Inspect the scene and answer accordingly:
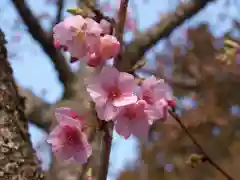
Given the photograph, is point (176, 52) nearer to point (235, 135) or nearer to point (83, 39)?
point (235, 135)

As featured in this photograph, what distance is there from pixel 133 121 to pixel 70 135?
5.7 inches

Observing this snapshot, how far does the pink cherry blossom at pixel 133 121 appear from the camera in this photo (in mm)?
702

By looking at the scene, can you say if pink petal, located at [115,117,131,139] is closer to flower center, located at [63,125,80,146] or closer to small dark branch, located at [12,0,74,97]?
flower center, located at [63,125,80,146]

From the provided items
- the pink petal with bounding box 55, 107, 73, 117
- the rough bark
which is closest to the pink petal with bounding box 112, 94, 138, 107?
the pink petal with bounding box 55, 107, 73, 117

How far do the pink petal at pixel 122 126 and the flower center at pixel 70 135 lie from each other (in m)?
0.11

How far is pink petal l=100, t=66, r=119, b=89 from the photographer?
27.6 inches

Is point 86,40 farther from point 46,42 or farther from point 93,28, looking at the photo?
point 46,42

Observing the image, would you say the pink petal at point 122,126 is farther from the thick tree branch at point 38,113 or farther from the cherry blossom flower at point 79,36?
the thick tree branch at point 38,113

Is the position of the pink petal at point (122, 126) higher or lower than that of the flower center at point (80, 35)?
lower

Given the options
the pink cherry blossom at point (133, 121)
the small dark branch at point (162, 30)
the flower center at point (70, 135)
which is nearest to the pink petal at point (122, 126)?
the pink cherry blossom at point (133, 121)

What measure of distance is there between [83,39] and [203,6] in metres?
1.36

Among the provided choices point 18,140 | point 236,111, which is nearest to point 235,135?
point 236,111

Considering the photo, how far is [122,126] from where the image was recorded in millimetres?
704

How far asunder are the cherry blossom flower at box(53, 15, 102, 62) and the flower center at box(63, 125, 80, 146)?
0.14 meters
